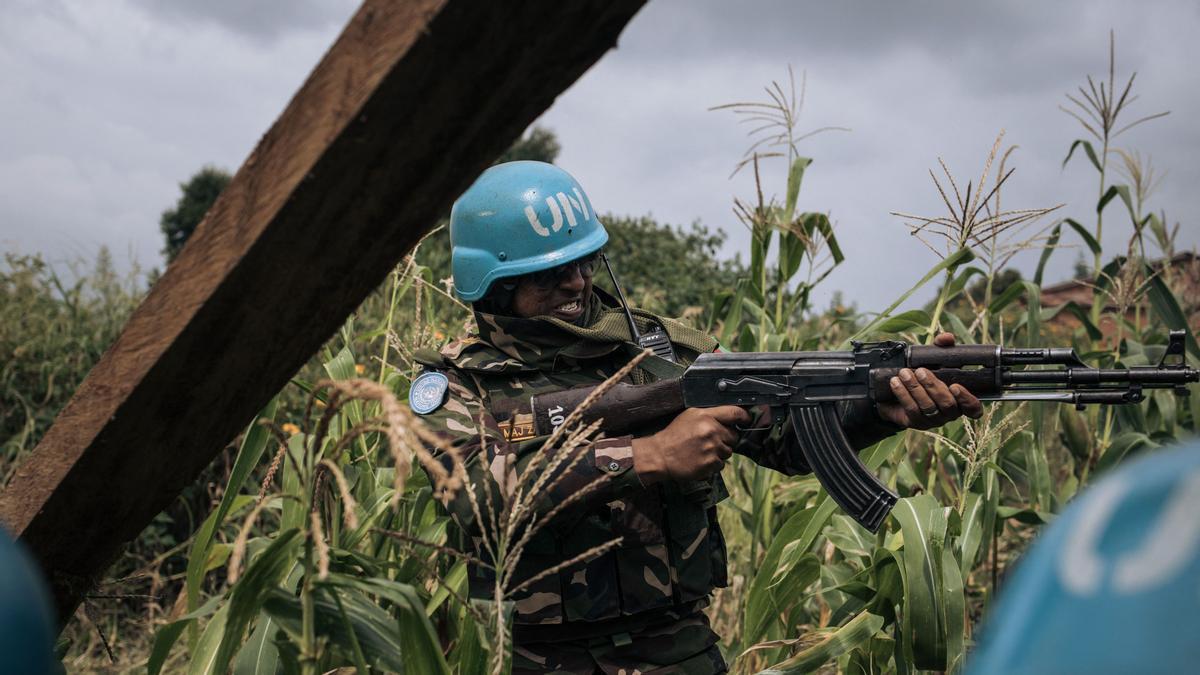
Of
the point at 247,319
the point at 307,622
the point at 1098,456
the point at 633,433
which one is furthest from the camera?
the point at 1098,456

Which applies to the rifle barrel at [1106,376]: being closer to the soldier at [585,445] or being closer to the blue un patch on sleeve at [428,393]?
the soldier at [585,445]

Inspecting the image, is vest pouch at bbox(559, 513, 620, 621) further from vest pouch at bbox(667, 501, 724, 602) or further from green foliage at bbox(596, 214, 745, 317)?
green foliage at bbox(596, 214, 745, 317)

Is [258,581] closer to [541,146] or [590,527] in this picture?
[590,527]

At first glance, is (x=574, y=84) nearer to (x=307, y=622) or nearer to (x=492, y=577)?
(x=307, y=622)

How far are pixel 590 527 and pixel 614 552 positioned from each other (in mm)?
96

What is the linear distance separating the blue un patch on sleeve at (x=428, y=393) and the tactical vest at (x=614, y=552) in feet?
0.30

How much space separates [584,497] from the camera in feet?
9.08

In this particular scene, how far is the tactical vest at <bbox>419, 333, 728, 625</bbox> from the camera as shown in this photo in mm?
2824

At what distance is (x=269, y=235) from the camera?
5.22ft

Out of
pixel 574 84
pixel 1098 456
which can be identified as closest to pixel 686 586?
pixel 574 84

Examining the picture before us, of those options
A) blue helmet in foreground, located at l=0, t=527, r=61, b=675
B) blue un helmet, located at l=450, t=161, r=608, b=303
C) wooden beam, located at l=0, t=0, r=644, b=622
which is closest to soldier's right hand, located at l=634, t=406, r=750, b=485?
blue un helmet, located at l=450, t=161, r=608, b=303

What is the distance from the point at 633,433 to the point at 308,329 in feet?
4.45

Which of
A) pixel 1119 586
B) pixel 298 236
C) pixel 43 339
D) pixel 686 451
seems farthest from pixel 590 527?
pixel 43 339

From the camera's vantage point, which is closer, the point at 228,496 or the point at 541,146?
the point at 228,496
